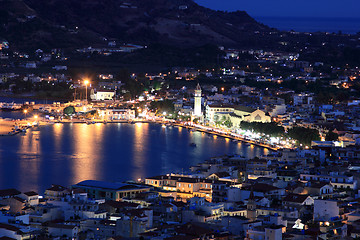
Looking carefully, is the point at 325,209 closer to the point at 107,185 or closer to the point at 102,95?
the point at 107,185

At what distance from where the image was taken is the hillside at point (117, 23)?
49.1 metres

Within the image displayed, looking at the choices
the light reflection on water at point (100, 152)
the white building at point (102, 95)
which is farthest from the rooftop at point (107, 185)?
the white building at point (102, 95)

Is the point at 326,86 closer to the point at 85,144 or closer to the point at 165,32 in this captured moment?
the point at 85,144

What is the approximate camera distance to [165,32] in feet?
175

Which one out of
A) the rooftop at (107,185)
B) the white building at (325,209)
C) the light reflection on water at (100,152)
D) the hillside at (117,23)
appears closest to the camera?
the white building at (325,209)

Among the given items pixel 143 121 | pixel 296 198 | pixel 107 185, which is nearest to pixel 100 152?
pixel 107 185

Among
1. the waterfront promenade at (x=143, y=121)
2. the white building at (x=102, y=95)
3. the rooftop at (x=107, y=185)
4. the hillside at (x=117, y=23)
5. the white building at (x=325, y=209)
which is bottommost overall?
the white building at (x=325, y=209)

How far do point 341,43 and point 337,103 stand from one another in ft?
79.0

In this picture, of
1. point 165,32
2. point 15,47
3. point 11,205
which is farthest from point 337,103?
point 165,32

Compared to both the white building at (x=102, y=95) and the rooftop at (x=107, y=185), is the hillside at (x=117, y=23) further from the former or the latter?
the rooftop at (x=107, y=185)

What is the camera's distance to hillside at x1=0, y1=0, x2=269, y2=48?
49062mm

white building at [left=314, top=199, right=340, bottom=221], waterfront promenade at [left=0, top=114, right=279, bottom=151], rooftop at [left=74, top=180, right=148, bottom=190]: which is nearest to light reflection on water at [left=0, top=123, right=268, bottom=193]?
waterfront promenade at [left=0, top=114, right=279, bottom=151]

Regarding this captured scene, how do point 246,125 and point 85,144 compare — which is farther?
point 246,125

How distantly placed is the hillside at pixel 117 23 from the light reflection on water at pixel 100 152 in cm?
2443
